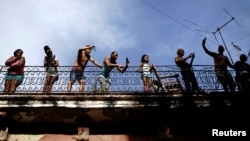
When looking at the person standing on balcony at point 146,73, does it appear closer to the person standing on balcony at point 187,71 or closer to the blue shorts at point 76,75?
the person standing on balcony at point 187,71

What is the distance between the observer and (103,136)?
839 cm

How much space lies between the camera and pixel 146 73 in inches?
366

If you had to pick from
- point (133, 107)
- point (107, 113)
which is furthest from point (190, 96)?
point (107, 113)

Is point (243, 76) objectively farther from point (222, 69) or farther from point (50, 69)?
point (50, 69)

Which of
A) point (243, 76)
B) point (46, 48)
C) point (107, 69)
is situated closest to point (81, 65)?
point (107, 69)

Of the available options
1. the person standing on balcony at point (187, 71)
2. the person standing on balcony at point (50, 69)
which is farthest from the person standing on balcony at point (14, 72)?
the person standing on balcony at point (187, 71)

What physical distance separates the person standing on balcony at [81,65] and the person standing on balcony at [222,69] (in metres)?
3.39

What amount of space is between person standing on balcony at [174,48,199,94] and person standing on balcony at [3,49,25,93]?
173 inches

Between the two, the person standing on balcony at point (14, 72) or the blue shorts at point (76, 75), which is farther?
the blue shorts at point (76, 75)

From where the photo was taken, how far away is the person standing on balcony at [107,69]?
8.92 metres

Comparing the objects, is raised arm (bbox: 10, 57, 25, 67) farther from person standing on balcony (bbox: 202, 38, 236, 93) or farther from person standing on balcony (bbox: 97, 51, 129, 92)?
person standing on balcony (bbox: 202, 38, 236, 93)

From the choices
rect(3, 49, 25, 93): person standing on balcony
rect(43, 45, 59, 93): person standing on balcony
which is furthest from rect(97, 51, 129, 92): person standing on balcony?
rect(3, 49, 25, 93): person standing on balcony

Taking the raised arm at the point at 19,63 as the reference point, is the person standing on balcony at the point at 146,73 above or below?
below

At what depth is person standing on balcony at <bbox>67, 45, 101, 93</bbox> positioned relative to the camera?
890cm
